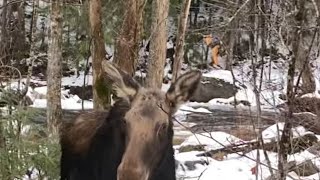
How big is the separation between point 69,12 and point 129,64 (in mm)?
10645

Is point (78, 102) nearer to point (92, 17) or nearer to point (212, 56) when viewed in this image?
point (212, 56)

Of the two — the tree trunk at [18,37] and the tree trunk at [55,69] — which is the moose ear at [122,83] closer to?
the tree trunk at [55,69]

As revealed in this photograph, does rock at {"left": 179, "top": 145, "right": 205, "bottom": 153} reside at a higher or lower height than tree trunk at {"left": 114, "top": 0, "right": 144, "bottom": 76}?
lower

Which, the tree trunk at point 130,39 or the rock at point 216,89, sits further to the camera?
the rock at point 216,89

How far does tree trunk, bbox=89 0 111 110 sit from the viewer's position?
12.1 m

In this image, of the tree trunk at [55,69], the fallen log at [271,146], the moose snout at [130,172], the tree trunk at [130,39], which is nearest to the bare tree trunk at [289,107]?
the moose snout at [130,172]

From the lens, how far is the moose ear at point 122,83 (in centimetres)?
616

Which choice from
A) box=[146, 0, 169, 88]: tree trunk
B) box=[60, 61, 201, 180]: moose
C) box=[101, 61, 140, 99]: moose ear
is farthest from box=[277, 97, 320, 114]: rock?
box=[146, 0, 169, 88]: tree trunk

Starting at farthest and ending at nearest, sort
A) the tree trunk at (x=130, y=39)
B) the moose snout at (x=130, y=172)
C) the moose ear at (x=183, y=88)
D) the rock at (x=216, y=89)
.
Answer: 1. the rock at (x=216, y=89)
2. the tree trunk at (x=130, y=39)
3. the moose ear at (x=183, y=88)
4. the moose snout at (x=130, y=172)

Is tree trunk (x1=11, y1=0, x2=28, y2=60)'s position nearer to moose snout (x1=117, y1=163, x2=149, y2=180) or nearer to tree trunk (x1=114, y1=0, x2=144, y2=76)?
tree trunk (x1=114, y1=0, x2=144, y2=76)

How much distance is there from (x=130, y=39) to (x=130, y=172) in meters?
7.08

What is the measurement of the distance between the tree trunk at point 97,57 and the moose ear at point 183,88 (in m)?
5.81

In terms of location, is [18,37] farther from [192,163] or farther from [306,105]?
[306,105]

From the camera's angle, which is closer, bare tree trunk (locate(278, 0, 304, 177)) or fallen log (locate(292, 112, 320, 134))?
bare tree trunk (locate(278, 0, 304, 177))
